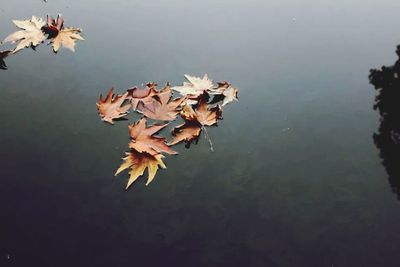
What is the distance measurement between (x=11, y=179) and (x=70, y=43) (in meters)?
1.55

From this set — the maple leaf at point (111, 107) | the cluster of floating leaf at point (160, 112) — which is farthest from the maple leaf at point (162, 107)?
the maple leaf at point (111, 107)

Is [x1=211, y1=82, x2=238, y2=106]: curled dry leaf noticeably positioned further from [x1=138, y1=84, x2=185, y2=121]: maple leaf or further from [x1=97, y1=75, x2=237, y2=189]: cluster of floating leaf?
[x1=138, y1=84, x2=185, y2=121]: maple leaf

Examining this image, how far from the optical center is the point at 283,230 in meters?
1.82

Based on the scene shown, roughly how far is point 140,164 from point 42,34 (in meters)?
1.93

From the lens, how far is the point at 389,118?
2.42 metres

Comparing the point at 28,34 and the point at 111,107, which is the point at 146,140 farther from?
the point at 28,34

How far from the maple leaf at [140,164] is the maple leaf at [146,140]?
3 centimetres

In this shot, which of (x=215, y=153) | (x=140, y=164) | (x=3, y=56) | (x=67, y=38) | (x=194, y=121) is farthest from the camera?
(x=67, y=38)

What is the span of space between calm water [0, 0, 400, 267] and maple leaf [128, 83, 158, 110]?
13 centimetres

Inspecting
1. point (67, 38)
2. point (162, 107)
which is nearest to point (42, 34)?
point (67, 38)

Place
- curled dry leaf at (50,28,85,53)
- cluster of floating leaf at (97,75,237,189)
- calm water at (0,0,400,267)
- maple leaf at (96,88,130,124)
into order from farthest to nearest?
curled dry leaf at (50,28,85,53), maple leaf at (96,88,130,124), cluster of floating leaf at (97,75,237,189), calm water at (0,0,400,267)

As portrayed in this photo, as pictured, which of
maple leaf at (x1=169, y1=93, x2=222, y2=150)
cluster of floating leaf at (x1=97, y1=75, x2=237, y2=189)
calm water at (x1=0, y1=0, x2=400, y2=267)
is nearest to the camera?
calm water at (x1=0, y1=0, x2=400, y2=267)

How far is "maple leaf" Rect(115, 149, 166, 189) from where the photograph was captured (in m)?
2.06

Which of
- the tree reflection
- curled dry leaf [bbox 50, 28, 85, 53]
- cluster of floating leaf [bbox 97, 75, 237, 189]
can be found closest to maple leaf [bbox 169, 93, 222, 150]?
cluster of floating leaf [bbox 97, 75, 237, 189]
